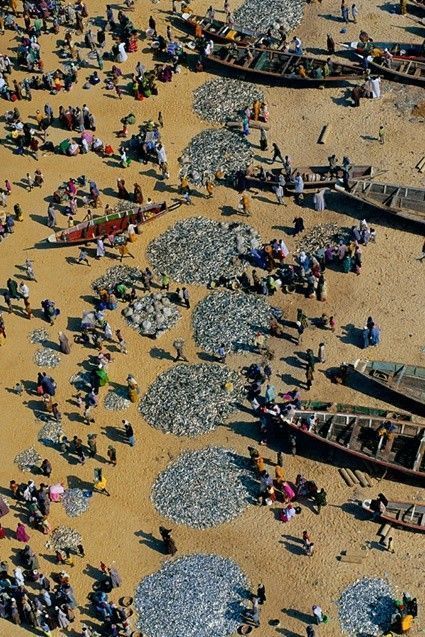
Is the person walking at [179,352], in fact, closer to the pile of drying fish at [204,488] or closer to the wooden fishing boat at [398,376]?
the pile of drying fish at [204,488]

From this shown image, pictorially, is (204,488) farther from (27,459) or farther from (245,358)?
(27,459)

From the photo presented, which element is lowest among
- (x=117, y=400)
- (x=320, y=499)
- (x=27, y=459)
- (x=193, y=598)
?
(x=193, y=598)

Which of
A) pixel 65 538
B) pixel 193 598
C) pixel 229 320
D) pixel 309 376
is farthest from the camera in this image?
pixel 229 320

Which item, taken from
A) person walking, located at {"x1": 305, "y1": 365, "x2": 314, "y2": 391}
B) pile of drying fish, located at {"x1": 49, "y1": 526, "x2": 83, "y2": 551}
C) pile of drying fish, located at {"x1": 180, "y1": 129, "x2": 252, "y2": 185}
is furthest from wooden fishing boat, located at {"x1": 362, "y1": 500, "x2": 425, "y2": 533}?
pile of drying fish, located at {"x1": 180, "y1": 129, "x2": 252, "y2": 185}

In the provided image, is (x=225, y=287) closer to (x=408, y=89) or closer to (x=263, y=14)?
(x=408, y=89)

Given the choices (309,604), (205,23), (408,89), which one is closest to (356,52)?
(408,89)

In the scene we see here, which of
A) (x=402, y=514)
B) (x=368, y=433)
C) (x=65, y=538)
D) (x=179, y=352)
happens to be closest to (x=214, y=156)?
(x=179, y=352)

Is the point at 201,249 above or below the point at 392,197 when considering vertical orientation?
below

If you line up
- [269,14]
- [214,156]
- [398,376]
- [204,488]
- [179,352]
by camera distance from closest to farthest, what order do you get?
[204,488] → [398,376] → [179,352] → [214,156] → [269,14]
